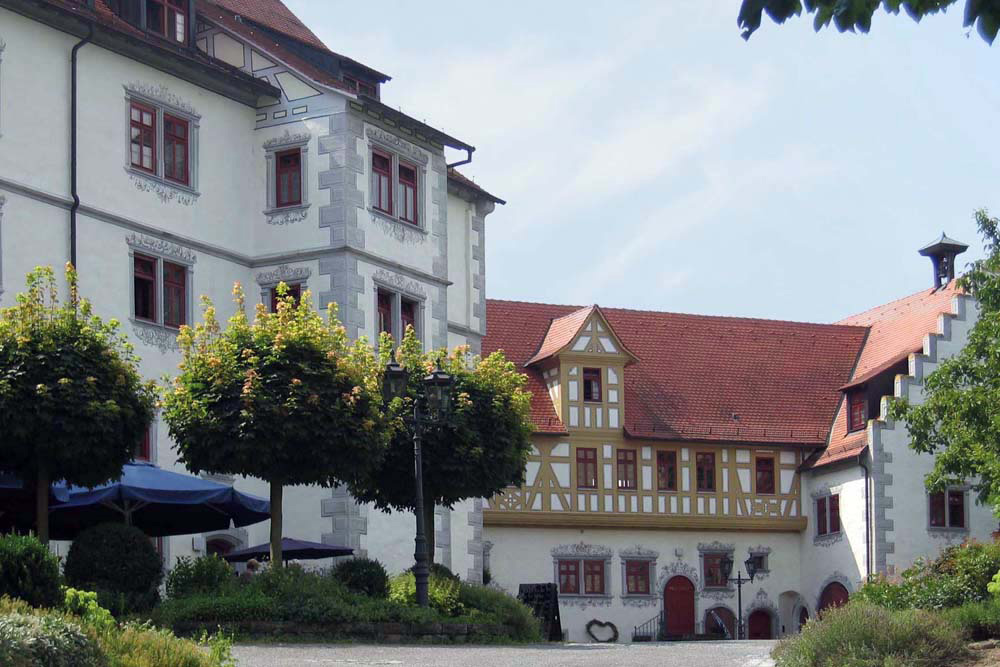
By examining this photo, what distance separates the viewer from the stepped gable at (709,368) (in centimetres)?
4994

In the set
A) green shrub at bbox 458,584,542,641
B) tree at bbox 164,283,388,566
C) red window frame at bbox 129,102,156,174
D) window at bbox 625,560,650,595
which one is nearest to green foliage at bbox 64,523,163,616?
tree at bbox 164,283,388,566

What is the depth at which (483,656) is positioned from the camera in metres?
20.6

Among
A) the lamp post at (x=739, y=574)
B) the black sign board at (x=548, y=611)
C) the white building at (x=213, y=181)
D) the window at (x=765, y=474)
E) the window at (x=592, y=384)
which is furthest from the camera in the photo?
the window at (x=765, y=474)

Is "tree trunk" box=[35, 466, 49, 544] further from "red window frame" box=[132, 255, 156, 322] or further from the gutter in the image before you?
"red window frame" box=[132, 255, 156, 322]

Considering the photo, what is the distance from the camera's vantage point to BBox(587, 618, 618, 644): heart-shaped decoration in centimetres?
4762

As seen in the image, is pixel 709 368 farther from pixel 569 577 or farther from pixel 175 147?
pixel 175 147

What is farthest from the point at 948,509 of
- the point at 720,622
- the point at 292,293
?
the point at 292,293

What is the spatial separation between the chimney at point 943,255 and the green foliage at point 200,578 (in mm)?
33190

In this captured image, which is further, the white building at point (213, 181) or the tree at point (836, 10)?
the white building at point (213, 181)

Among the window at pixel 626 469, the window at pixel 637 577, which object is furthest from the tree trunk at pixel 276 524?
the window at pixel 637 577

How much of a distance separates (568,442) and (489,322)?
446cm

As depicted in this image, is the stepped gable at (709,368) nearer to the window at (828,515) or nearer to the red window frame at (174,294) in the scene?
the window at (828,515)

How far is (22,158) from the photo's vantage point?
102 feet

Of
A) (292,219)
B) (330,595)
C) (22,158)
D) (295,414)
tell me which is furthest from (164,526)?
(292,219)
